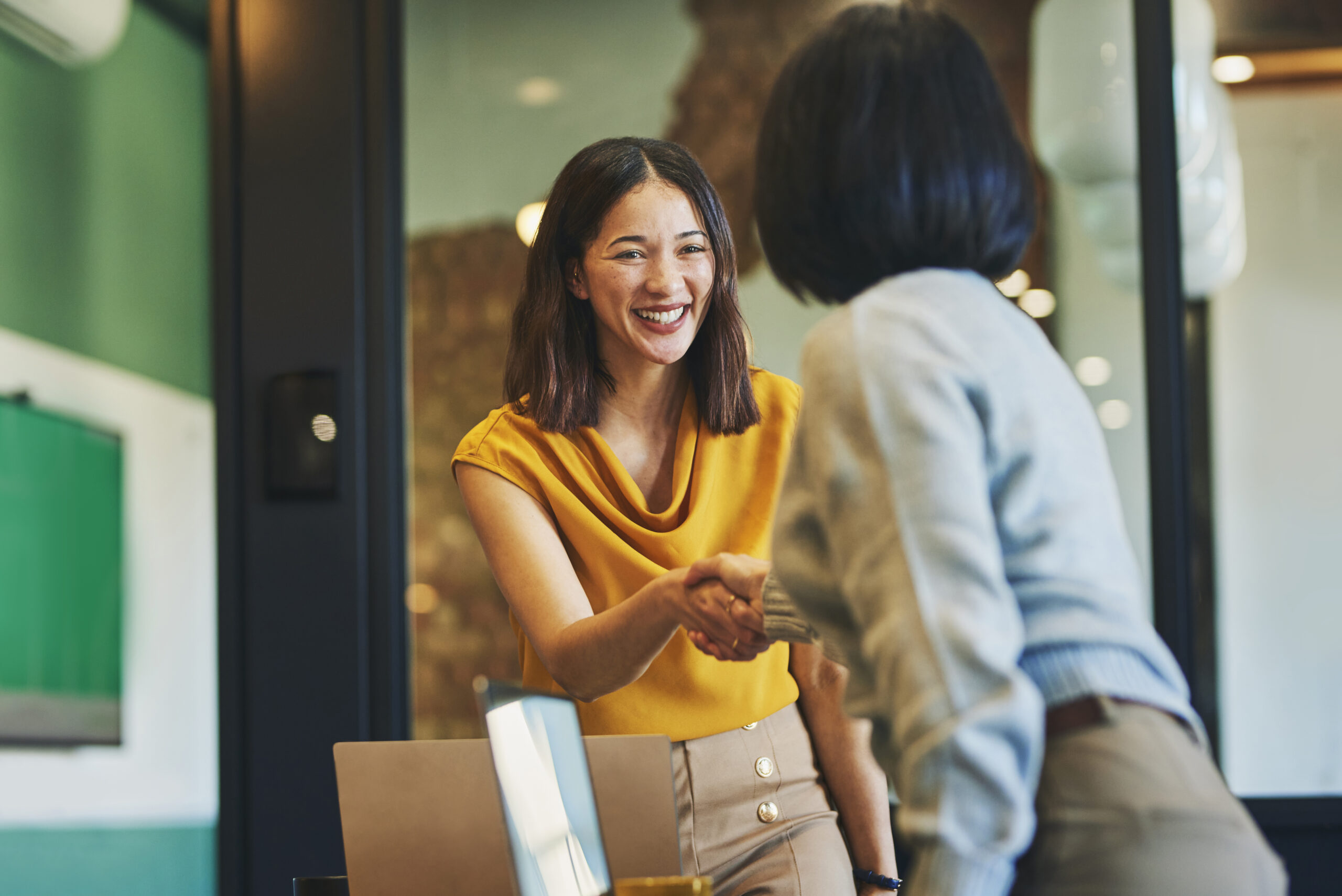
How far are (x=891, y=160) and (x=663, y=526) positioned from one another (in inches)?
27.2

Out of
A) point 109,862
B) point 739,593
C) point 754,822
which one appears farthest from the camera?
point 109,862

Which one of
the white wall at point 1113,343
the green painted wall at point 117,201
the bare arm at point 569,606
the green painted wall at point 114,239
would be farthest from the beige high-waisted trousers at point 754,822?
the green painted wall at point 117,201

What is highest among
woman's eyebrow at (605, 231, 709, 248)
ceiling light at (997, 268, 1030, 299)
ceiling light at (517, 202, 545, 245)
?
ceiling light at (517, 202, 545, 245)

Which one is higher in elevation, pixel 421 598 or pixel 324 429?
pixel 324 429

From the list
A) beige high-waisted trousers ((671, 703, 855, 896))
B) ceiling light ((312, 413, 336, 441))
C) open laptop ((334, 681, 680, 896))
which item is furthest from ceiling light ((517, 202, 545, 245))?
open laptop ((334, 681, 680, 896))

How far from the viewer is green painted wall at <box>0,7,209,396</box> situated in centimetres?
223

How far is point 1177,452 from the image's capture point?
2.30 metres

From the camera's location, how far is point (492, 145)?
2465 millimetres

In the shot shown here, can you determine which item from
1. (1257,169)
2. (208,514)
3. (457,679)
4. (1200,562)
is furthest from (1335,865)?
(208,514)

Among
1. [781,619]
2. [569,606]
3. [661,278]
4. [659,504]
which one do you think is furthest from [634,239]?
[781,619]

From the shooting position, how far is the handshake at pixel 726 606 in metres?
1.13

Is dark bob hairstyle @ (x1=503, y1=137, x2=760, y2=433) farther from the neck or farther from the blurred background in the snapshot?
the blurred background

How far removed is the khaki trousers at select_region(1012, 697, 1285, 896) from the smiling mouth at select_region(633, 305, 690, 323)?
85 centimetres

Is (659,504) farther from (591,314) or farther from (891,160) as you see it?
(891,160)
